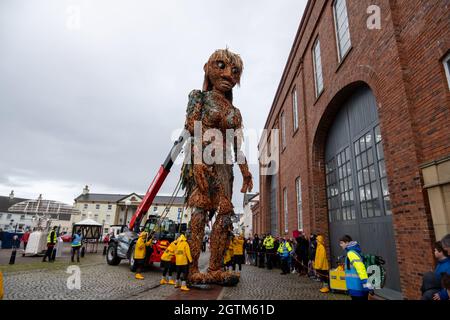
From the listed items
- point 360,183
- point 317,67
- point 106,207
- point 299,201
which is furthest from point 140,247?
point 106,207

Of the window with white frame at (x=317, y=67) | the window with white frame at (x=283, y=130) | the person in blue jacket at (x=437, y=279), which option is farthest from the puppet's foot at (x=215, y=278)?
the window with white frame at (x=283, y=130)

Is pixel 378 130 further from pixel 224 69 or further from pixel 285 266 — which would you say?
pixel 285 266

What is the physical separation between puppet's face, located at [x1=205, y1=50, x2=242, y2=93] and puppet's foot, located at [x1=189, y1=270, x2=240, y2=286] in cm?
393

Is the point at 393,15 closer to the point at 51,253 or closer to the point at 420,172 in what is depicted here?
the point at 420,172

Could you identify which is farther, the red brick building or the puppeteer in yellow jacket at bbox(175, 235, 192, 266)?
the puppeteer in yellow jacket at bbox(175, 235, 192, 266)

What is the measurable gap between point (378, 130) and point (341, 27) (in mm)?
3998

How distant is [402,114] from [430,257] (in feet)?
8.29

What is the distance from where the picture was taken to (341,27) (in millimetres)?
8164

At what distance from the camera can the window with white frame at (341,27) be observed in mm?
7749

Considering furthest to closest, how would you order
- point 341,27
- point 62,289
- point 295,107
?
point 295,107, point 341,27, point 62,289

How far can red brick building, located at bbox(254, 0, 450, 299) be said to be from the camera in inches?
166

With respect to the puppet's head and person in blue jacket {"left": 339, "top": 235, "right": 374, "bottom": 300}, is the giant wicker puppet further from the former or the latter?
person in blue jacket {"left": 339, "top": 235, "right": 374, "bottom": 300}

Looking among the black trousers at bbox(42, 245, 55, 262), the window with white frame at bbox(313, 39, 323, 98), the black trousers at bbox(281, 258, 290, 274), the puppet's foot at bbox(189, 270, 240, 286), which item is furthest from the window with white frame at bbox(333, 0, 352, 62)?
the black trousers at bbox(42, 245, 55, 262)
